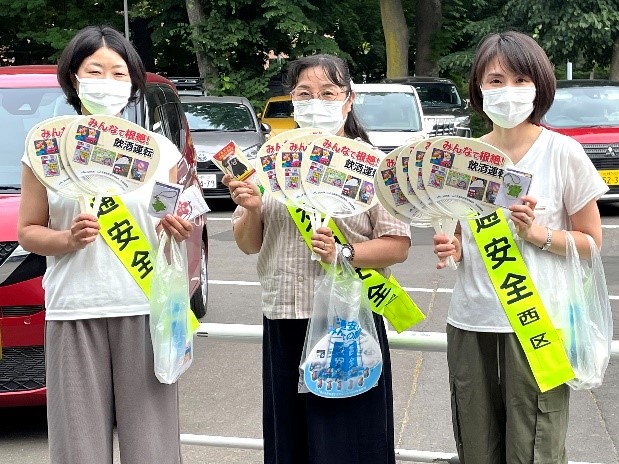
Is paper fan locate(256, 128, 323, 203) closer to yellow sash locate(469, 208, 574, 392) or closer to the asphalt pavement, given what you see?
yellow sash locate(469, 208, 574, 392)

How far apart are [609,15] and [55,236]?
20.3m

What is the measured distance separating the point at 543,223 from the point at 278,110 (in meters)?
16.4

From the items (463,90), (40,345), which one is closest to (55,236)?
(40,345)

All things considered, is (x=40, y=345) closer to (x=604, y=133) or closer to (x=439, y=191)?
(x=439, y=191)

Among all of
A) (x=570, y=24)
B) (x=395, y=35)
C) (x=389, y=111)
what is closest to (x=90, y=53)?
(x=389, y=111)

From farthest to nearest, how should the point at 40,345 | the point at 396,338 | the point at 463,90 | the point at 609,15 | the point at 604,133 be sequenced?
the point at 463,90 → the point at 609,15 → the point at 604,133 → the point at 40,345 → the point at 396,338

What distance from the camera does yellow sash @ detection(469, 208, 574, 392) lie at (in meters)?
2.99

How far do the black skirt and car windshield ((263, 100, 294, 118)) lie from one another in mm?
15717

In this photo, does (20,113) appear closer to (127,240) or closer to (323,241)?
(127,240)

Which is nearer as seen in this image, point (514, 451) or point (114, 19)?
point (514, 451)

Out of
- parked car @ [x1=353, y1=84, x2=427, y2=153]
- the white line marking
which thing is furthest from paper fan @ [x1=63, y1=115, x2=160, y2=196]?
parked car @ [x1=353, y1=84, x2=427, y2=153]

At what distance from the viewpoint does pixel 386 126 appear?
15.1 meters

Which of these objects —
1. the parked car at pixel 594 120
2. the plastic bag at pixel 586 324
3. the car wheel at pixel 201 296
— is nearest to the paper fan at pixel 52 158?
the plastic bag at pixel 586 324

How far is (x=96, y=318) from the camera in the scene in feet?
10.3
